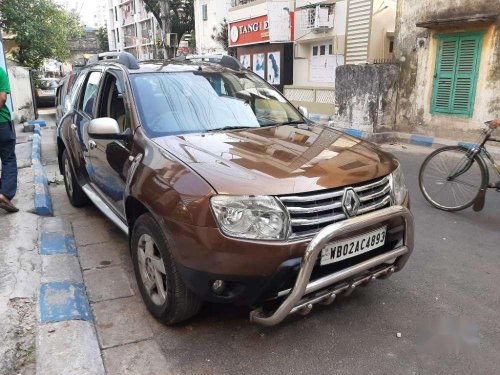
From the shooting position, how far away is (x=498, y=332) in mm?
2873

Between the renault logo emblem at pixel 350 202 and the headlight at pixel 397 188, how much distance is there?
42cm

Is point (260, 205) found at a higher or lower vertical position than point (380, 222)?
higher

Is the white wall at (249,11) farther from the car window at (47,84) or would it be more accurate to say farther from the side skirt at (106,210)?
the side skirt at (106,210)

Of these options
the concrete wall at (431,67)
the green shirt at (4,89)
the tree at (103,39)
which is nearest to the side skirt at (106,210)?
the green shirt at (4,89)

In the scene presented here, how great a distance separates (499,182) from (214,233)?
3.83m

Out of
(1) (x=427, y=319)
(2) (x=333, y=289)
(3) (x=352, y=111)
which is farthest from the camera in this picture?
(3) (x=352, y=111)

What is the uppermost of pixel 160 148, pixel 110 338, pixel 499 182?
pixel 160 148

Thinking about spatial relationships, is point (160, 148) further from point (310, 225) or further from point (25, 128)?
point (25, 128)

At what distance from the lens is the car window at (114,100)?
3.63 meters

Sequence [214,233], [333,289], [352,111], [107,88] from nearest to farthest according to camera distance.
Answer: [214,233]
[333,289]
[107,88]
[352,111]

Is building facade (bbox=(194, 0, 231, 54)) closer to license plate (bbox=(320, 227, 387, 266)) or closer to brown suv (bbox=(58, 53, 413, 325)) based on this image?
brown suv (bbox=(58, 53, 413, 325))

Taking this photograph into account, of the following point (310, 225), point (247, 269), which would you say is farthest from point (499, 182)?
point (247, 269)

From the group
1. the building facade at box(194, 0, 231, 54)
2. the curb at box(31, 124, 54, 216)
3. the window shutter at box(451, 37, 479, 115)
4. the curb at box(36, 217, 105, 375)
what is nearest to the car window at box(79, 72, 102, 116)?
the curb at box(31, 124, 54, 216)

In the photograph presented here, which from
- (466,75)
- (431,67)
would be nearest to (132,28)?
(431,67)
